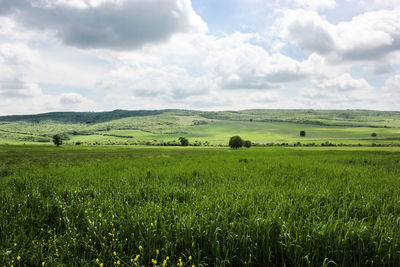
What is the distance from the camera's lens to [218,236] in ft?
12.6

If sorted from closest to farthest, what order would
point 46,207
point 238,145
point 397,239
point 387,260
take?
point 387,260 → point 397,239 → point 46,207 → point 238,145

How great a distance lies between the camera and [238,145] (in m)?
92.2

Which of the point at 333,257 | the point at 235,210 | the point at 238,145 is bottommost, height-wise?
the point at 238,145

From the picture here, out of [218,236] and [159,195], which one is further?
[159,195]

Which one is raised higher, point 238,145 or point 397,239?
point 397,239

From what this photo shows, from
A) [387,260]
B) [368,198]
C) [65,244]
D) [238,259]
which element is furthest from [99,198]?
[368,198]

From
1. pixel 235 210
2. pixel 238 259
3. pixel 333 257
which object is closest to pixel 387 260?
pixel 333 257

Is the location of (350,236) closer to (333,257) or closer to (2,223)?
(333,257)

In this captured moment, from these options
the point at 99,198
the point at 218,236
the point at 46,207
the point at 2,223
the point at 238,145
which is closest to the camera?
the point at 218,236

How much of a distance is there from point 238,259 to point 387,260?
7.77 feet

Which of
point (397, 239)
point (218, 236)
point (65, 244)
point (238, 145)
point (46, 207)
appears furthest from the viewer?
point (238, 145)

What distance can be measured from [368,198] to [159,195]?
652 cm

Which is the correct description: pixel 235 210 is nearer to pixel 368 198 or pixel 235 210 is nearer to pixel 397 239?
pixel 397 239

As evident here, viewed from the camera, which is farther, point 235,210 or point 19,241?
point 235,210
